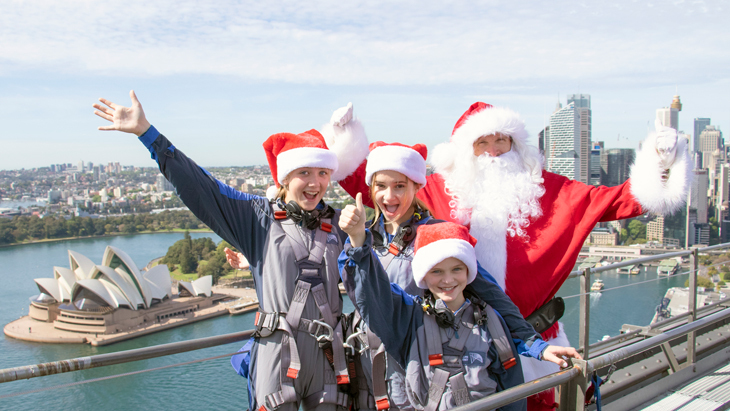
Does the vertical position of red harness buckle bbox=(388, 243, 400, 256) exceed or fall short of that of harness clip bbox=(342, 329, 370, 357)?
it exceeds it

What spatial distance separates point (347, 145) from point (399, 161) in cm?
43

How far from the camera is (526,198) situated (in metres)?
2.07

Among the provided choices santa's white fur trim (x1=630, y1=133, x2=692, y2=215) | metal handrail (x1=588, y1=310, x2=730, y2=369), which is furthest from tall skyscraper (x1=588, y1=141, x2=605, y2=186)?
metal handrail (x1=588, y1=310, x2=730, y2=369)

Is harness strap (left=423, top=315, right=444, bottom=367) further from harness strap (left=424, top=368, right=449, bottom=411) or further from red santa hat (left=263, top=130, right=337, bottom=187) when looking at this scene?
red santa hat (left=263, top=130, right=337, bottom=187)

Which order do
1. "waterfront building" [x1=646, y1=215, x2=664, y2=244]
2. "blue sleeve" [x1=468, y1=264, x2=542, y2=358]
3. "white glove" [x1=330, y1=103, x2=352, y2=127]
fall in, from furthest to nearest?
"waterfront building" [x1=646, y1=215, x2=664, y2=244] → "white glove" [x1=330, y1=103, x2=352, y2=127] → "blue sleeve" [x1=468, y1=264, x2=542, y2=358]

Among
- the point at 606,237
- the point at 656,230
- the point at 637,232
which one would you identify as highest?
the point at 656,230

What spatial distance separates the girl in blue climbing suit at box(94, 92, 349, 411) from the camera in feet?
5.22

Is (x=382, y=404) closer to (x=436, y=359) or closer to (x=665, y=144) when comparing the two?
(x=436, y=359)

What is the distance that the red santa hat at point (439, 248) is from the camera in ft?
4.98

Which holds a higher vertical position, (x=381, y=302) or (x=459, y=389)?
(x=381, y=302)

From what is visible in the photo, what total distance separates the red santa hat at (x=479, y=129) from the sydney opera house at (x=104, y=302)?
91.4 feet

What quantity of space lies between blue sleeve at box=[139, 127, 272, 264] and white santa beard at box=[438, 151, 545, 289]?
0.82m

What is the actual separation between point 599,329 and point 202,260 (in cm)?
3430

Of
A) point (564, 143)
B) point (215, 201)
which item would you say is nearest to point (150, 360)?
point (215, 201)
